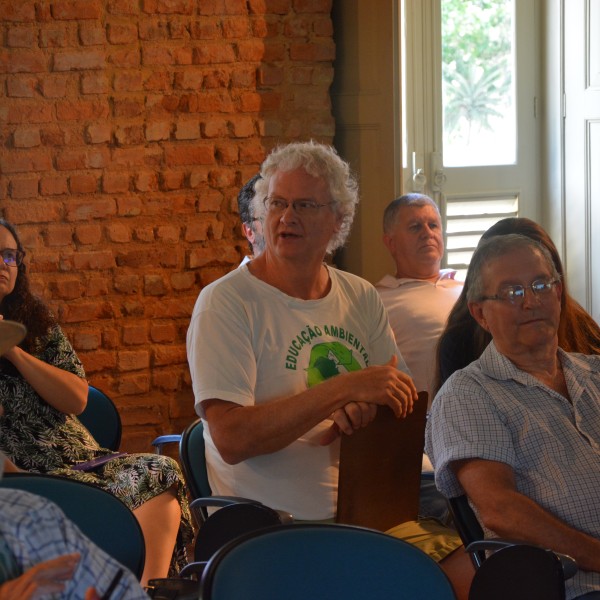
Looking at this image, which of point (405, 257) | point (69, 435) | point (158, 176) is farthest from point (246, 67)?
point (69, 435)

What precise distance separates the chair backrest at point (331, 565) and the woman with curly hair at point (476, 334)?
93cm

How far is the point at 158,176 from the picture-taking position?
4.11m

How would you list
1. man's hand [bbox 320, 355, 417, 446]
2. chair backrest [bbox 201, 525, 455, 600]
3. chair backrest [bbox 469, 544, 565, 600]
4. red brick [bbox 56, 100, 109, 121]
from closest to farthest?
chair backrest [bbox 201, 525, 455, 600], chair backrest [bbox 469, 544, 565, 600], man's hand [bbox 320, 355, 417, 446], red brick [bbox 56, 100, 109, 121]

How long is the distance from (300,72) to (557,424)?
245cm

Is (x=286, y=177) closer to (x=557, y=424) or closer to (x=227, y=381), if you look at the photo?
(x=227, y=381)

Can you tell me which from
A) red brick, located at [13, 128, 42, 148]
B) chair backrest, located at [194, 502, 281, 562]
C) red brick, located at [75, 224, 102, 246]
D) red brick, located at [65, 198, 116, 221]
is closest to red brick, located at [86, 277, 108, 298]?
red brick, located at [75, 224, 102, 246]

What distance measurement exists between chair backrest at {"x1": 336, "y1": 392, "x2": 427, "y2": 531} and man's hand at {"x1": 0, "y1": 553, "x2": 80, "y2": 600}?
114cm

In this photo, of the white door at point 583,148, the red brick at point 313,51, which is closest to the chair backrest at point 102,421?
the red brick at point 313,51

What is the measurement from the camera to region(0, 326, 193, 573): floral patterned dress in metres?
3.06

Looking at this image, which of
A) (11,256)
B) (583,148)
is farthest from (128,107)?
(583,148)

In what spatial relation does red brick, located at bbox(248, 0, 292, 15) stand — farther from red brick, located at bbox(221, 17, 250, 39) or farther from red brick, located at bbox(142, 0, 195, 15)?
red brick, located at bbox(142, 0, 195, 15)

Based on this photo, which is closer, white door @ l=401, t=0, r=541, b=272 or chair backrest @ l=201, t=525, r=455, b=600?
chair backrest @ l=201, t=525, r=455, b=600

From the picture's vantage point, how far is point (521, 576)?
1966mm

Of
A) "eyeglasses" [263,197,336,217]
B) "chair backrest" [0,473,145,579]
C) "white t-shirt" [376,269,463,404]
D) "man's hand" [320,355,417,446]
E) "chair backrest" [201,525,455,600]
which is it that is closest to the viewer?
"chair backrest" [201,525,455,600]
